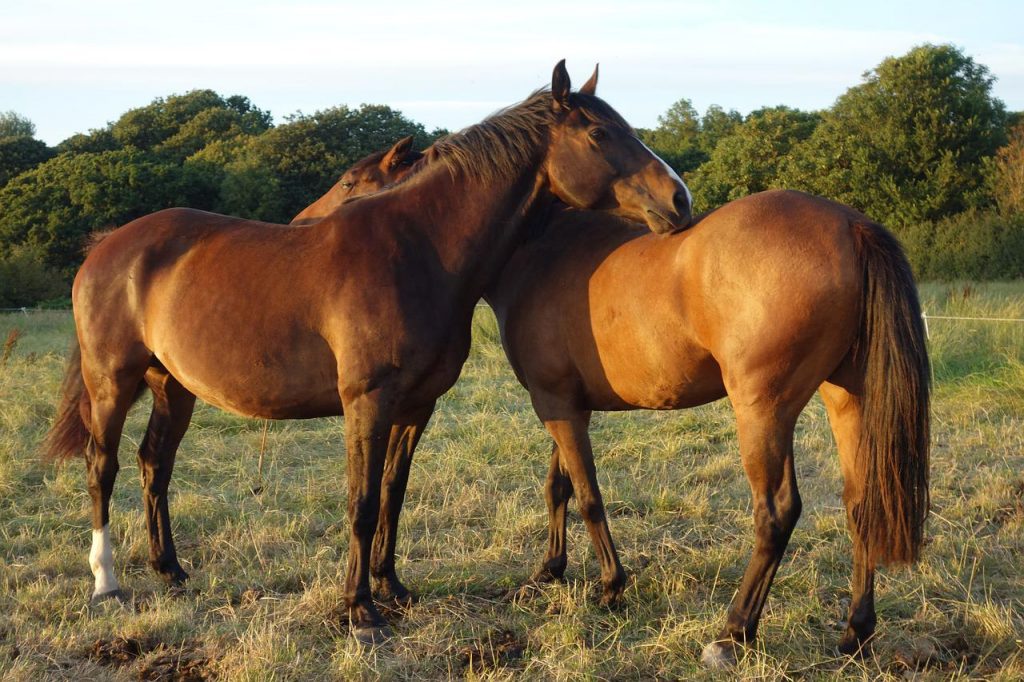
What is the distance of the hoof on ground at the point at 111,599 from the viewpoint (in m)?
3.97

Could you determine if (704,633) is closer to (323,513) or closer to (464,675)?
(464,675)

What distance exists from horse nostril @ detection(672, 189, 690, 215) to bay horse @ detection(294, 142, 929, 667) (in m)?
0.07

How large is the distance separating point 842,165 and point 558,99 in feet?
84.4

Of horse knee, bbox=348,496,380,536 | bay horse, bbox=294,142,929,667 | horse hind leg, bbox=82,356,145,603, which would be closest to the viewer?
bay horse, bbox=294,142,929,667

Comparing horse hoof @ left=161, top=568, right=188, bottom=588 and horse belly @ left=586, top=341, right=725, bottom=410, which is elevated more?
horse belly @ left=586, top=341, right=725, bottom=410

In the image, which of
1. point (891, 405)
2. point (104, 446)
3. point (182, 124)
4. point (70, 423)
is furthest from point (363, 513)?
point (182, 124)

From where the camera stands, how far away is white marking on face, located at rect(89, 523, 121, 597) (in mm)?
4059

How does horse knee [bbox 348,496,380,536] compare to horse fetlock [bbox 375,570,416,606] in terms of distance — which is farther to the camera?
horse fetlock [bbox 375,570,416,606]

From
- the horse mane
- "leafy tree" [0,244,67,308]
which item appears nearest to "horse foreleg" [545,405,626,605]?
the horse mane

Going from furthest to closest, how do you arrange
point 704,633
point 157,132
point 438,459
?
point 157,132 → point 438,459 → point 704,633

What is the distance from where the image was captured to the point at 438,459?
6.07 m

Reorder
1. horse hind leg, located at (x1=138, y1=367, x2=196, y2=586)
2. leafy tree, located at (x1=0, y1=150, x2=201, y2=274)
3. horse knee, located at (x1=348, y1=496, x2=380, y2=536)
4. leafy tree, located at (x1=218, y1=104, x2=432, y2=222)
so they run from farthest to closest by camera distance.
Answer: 1. leafy tree, located at (x1=218, y1=104, x2=432, y2=222)
2. leafy tree, located at (x1=0, y1=150, x2=201, y2=274)
3. horse hind leg, located at (x1=138, y1=367, x2=196, y2=586)
4. horse knee, located at (x1=348, y1=496, x2=380, y2=536)

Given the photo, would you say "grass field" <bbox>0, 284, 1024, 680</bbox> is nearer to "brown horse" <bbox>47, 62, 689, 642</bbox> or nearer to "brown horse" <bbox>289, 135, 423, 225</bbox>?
"brown horse" <bbox>47, 62, 689, 642</bbox>

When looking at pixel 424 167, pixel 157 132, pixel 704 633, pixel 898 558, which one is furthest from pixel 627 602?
pixel 157 132
